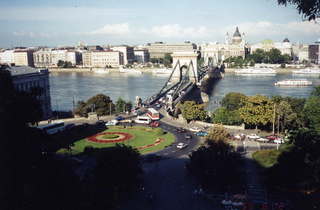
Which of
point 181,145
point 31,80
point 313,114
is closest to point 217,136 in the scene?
point 181,145

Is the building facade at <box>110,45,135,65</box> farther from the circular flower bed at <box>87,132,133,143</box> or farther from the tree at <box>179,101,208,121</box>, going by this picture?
the circular flower bed at <box>87,132,133,143</box>

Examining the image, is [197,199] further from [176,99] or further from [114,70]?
[114,70]

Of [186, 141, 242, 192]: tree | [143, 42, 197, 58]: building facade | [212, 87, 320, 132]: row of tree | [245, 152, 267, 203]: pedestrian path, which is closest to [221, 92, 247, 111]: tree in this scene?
[212, 87, 320, 132]: row of tree

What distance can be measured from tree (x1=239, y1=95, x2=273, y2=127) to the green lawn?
3331 mm

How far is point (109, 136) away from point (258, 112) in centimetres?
613

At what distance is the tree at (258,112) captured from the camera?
15039 mm

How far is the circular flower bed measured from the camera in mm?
13834

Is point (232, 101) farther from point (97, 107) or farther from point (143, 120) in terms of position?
point (97, 107)

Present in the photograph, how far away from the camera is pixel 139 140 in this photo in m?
14.0

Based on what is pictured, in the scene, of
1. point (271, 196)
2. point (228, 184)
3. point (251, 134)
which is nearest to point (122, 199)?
point (228, 184)

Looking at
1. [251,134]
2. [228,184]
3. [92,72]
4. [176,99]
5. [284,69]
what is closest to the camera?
[228,184]

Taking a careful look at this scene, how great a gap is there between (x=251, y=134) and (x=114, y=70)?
52403mm

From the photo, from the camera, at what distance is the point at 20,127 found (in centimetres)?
399

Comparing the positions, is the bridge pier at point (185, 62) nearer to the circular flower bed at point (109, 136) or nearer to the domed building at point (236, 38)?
the circular flower bed at point (109, 136)
